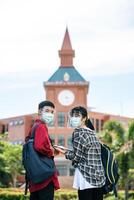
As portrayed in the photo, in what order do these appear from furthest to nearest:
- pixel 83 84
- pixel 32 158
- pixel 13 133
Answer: pixel 13 133 < pixel 83 84 < pixel 32 158

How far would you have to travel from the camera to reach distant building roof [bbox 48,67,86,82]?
5972 centimetres

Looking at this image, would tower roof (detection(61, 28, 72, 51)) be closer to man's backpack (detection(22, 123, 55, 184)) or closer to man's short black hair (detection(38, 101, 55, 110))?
man's short black hair (detection(38, 101, 55, 110))

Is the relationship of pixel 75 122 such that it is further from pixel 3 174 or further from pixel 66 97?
pixel 66 97

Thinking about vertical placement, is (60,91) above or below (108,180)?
above

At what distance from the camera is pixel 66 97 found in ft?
199

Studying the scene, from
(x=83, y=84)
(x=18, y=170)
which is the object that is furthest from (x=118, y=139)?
(x=83, y=84)

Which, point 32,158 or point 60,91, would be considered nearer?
point 32,158

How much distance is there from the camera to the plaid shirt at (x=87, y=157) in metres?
6.16

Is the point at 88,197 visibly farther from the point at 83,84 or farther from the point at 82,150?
the point at 83,84

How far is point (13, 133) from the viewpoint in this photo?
66.2m

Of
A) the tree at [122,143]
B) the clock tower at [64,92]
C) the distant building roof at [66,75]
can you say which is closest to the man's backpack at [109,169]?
the tree at [122,143]

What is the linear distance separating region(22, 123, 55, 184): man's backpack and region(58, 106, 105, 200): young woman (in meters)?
0.32

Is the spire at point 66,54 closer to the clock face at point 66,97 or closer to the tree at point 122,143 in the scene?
the clock face at point 66,97

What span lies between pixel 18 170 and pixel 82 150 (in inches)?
1703
